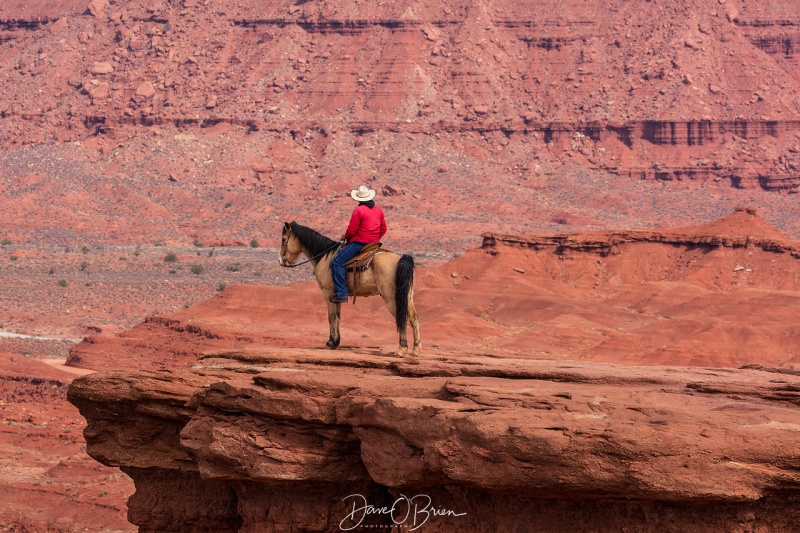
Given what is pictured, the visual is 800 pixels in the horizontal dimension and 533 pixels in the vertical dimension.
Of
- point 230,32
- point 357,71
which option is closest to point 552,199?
point 357,71

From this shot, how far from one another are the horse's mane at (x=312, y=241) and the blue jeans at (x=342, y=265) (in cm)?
63

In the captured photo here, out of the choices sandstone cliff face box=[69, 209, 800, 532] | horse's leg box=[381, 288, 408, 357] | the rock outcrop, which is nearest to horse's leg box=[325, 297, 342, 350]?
sandstone cliff face box=[69, 209, 800, 532]

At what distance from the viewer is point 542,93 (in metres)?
135

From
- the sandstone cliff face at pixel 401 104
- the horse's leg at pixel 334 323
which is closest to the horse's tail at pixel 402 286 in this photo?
the horse's leg at pixel 334 323

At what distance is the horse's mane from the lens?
1700 cm

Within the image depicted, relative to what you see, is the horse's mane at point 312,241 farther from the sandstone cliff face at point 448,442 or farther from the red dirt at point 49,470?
the red dirt at point 49,470

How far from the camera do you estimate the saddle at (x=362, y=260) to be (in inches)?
637

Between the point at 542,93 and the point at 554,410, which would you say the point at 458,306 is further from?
the point at 542,93

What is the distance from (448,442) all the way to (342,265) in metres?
4.47

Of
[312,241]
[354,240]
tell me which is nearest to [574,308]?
[312,241]

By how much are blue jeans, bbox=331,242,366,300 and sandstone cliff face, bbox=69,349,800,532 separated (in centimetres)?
86

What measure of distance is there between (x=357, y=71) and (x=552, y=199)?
26.7m
